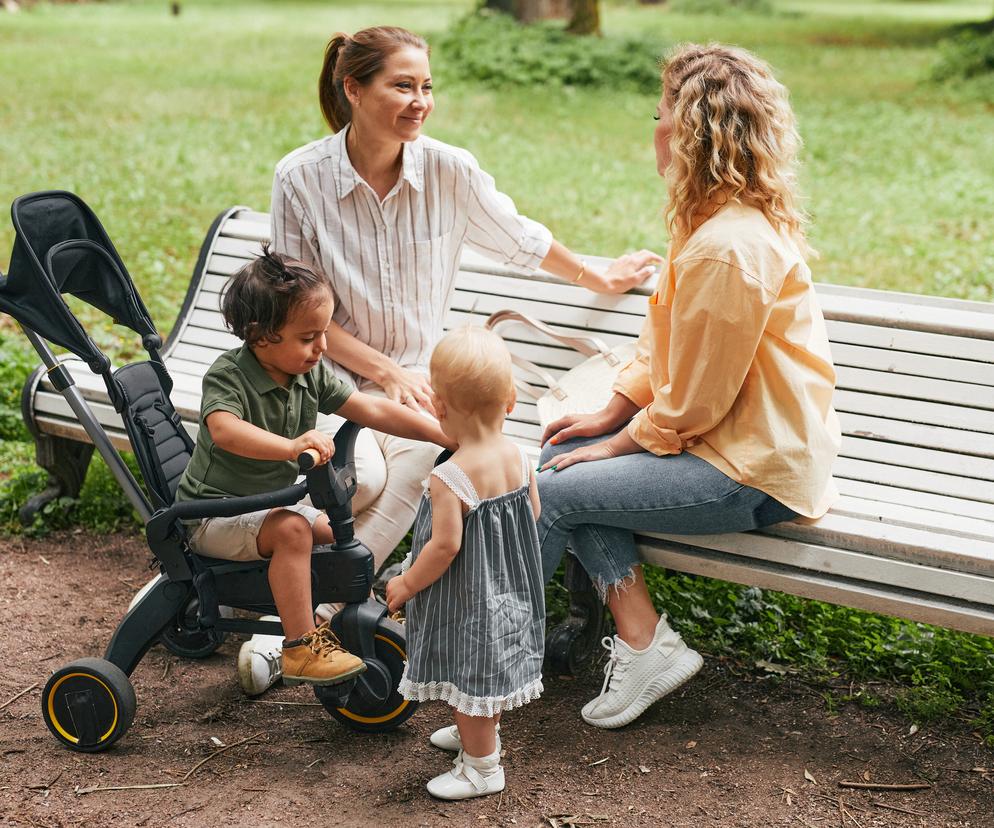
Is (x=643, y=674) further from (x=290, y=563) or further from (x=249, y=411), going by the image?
(x=249, y=411)

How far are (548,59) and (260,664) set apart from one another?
1159 centimetres

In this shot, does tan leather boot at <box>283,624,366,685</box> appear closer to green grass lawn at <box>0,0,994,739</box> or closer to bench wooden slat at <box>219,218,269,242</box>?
green grass lawn at <box>0,0,994,739</box>

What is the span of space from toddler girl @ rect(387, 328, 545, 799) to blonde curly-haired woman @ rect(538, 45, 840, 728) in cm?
36

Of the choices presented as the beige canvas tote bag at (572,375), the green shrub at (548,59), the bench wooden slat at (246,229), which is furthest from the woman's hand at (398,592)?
the green shrub at (548,59)

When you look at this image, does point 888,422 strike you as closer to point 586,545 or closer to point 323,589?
point 586,545

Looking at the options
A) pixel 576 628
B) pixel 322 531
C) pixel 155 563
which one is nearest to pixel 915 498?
pixel 576 628

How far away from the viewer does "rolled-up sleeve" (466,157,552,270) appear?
390 centimetres

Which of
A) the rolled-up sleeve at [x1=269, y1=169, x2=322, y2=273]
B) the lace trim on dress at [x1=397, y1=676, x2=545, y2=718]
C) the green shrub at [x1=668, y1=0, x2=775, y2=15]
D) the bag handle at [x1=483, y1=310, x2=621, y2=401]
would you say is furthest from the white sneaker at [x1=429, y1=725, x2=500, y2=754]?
the green shrub at [x1=668, y1=0, x2=775, y2=15]

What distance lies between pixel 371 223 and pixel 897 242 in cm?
505

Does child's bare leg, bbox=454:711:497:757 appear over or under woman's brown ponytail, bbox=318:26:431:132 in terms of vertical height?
under

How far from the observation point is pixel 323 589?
3199mm

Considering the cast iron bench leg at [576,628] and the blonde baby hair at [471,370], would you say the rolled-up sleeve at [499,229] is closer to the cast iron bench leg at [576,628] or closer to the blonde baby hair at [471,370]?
the cast iron bench leg at [576,628]

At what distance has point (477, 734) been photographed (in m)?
3.02

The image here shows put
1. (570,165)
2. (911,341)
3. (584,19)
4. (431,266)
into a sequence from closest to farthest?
(911,341)
(431,266)
(570,165)
(584,19)
